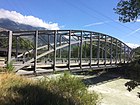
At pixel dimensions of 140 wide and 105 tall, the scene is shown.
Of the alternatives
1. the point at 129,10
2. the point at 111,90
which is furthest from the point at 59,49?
the point at 129,10

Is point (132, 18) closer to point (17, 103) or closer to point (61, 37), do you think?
point (17, 103)

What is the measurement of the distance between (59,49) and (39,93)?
24131 mm

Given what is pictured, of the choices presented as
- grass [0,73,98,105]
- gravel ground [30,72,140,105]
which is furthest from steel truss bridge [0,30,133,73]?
grass [0,73,98,105]

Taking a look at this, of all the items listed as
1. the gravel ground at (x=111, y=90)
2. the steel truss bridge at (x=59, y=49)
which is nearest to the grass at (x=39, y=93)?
the gravel ground at (x=111, y=90)

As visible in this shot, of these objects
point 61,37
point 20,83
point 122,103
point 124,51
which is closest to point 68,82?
point 20,83

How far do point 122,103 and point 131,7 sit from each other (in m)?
18.3

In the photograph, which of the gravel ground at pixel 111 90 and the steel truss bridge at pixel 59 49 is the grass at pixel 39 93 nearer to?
the gravel ground at pixel 111 90

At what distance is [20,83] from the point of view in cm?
1151

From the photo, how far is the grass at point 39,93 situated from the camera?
9391 mm

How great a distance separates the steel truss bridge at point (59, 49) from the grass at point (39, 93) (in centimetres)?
545

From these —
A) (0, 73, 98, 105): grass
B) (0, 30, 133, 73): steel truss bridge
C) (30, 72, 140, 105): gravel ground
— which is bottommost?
(30, 72, 140, 105): gravel ground

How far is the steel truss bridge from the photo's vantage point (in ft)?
73.8

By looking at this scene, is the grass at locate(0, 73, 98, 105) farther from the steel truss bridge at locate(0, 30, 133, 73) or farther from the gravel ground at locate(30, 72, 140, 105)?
the steel truss bridge at locate(0, 30, 133, 73)

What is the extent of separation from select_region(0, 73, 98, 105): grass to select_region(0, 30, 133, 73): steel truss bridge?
5.45 metres
